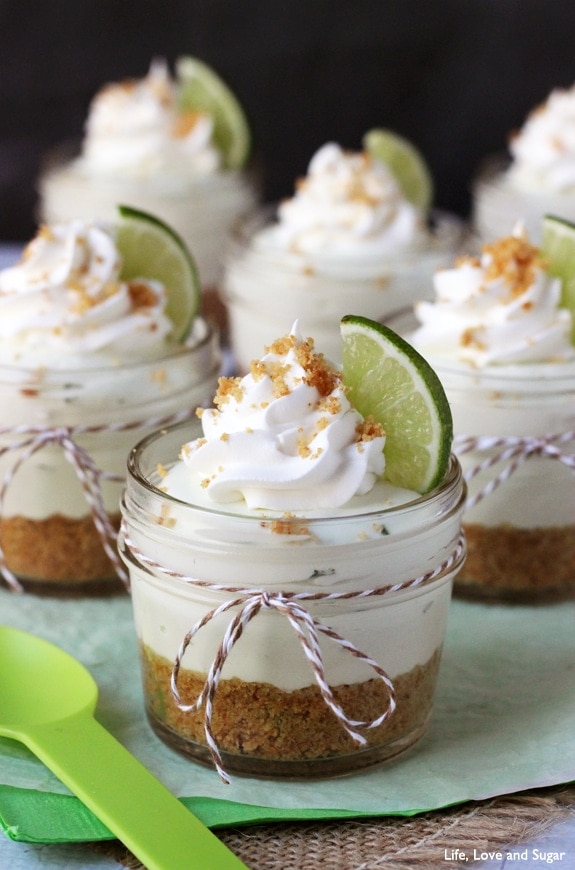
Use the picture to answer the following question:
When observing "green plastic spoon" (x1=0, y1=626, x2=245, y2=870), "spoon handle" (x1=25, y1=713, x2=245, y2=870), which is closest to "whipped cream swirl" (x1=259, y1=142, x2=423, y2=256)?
"green plastic spoon" (x1=0, y1=626, x2=245, y2=870)

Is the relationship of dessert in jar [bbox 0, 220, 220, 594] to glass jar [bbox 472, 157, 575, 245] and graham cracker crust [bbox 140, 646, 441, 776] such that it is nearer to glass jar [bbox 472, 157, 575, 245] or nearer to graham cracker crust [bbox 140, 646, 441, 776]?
graham cracker crust [bbox 140, 646, 441, 776]

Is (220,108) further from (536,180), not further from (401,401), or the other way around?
(401,401)

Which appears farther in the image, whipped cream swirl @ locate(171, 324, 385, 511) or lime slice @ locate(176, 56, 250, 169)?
lime slice @ locate(176, 56, 250, 169)

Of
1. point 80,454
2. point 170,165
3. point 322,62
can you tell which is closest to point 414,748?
point 80,454

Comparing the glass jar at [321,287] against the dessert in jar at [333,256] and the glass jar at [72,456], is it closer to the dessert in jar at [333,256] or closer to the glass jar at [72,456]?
the dessert in jar at [333,256]

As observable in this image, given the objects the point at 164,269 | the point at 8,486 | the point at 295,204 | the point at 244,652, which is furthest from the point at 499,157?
the point at 244,652

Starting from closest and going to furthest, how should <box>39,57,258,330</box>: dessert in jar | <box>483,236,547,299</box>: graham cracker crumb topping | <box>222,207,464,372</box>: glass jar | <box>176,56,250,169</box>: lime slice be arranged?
<box>483,236,547,299</box>: graham cracker crumb topping
<box>222,207,464,372</box>: glass jar
<box>39,57,258,330</box>: dessert in jar
<box>176,56,250,169</box>: lime slice

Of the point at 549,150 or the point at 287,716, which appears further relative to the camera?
the point at 549,150
